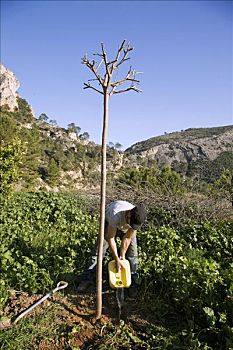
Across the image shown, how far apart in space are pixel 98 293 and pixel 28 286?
47.0 inches

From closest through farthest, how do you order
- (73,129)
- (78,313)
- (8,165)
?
(78,313) → (8,165) → (73,129)

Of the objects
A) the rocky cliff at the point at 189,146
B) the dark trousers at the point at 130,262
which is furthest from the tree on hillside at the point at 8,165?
the rocky cliff at the point at 189,146

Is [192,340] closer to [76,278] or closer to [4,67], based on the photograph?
[76,278]

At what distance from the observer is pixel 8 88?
69.8 m

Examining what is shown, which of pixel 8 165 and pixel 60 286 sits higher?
pixel 8 165

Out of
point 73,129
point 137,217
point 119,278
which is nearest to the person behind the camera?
point 119,278

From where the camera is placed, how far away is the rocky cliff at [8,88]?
62.8 m

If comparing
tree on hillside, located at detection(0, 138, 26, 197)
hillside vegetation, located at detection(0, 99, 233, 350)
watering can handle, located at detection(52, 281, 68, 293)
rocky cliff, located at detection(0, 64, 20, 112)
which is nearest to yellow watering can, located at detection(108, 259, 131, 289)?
hillside vegetation, located at detection(0, 99, 233, 350)

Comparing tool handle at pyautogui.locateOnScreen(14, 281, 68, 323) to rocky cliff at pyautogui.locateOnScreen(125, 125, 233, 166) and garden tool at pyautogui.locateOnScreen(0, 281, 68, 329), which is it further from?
rocky cliff at pyautogui.locateOnScreen(125, 125, 233, 166)

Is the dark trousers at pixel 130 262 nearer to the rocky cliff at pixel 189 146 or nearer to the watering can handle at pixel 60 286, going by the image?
the watering can handle at pixel 60 286

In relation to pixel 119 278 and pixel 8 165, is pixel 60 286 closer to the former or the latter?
pixel 119 278

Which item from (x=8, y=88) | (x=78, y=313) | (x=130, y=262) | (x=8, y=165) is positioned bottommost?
(x=78, y=313)

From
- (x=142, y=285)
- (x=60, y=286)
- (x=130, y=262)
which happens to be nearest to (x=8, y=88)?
(x=60, y=286)

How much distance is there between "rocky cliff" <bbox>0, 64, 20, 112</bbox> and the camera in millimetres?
62828
